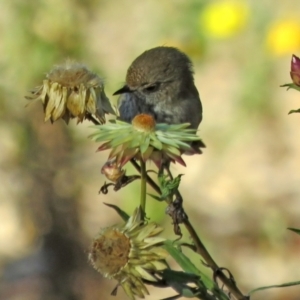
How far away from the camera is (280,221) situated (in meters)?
4.42

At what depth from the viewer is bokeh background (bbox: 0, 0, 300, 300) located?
3814mm

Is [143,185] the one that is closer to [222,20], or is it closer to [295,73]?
[295,73]

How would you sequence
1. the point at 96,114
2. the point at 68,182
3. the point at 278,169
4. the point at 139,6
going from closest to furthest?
the point at 96,114 < the point at 68,182 < the point at 278,169 < the point at 139,6

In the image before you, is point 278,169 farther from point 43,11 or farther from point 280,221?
point 43,11

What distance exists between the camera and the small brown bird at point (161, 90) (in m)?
2.76

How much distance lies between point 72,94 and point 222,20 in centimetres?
265

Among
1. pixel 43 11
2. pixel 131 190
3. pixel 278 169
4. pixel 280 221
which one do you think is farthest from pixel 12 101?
pixel 278 169

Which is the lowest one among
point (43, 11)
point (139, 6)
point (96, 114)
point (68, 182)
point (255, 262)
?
point (255, 262)

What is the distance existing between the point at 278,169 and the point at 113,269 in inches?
147

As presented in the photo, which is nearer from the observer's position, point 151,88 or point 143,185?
point 143,185

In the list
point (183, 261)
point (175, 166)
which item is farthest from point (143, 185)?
point (175, 166)

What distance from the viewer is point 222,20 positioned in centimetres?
424

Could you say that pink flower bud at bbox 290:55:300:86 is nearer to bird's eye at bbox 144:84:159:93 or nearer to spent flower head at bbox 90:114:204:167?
spent flower head at bbox 90:114:204:167

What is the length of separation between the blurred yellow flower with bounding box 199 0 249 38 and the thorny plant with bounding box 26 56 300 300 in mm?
2501
